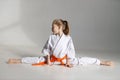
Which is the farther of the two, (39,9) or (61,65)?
(39,9)

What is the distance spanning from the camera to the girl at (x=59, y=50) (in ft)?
11.8

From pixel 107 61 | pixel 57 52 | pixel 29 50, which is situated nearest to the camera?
pixel 57 52

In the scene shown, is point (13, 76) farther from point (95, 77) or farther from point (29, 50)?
point (29, 50)

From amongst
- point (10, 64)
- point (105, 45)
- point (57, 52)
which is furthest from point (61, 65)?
point (105, 45)

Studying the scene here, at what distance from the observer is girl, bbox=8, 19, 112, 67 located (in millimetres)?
3609

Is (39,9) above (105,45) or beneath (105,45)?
above

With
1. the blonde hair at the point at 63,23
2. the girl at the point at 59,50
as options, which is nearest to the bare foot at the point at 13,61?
the girl at the point at 59,50

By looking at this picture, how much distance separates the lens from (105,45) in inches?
195

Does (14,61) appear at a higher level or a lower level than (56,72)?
higher

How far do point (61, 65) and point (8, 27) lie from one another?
1712 millimetres

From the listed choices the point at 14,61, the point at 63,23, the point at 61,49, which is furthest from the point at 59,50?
the point at 14,61

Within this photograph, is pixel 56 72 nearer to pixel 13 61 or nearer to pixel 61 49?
pixel 61 49

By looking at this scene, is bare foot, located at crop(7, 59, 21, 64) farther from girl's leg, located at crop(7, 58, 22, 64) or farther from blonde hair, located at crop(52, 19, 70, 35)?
blonde hair, located at crop(52, 19, 70, 35)

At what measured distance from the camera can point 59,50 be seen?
3607 mm
